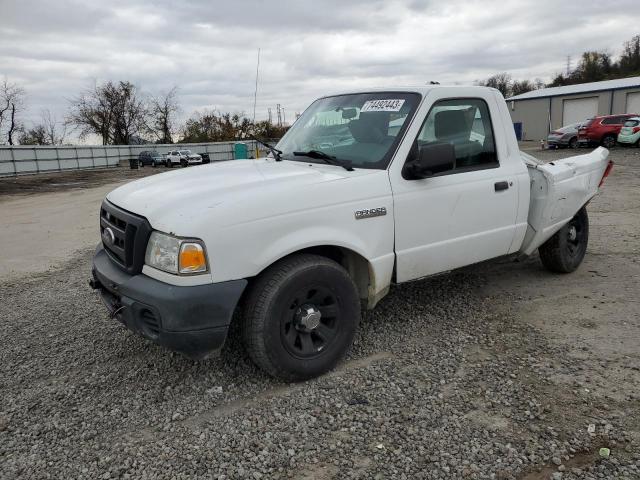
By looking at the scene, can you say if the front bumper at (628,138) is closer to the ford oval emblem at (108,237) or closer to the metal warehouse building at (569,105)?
the metal warehouse building at (569,105)

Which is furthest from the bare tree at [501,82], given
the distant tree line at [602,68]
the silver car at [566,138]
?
the silver car at [566,138]

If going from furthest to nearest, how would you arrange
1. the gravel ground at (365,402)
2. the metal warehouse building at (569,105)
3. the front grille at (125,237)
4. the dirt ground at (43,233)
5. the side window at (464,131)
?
1. the metal warehouse building at (569,105)
2. the dirt ground at (43,233)
3. the side window at (464,131)
4. the front grille at (125,237)
5. the gravel ground at (365,402)

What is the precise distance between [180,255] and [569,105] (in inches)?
1859

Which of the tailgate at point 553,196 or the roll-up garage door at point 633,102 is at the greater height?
the roll-up garage door at point 633,102

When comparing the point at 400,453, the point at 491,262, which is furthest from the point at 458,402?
the point at 491,262

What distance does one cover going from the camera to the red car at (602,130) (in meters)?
25.8

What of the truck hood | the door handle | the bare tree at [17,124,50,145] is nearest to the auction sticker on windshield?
the truck hood

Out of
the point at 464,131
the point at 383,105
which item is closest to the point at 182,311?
the point at 383,105

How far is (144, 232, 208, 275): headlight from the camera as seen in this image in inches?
108

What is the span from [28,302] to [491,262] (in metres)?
4.48

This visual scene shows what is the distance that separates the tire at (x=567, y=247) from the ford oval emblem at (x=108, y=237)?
13.5ft

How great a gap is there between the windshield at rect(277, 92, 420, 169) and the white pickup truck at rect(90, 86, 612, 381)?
12 mm

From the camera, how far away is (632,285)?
4914 millimetres

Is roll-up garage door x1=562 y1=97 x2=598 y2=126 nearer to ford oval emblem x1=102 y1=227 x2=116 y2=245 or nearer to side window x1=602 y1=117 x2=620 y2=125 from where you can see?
side window x1=602 y1=117 x2=620 y2=125
